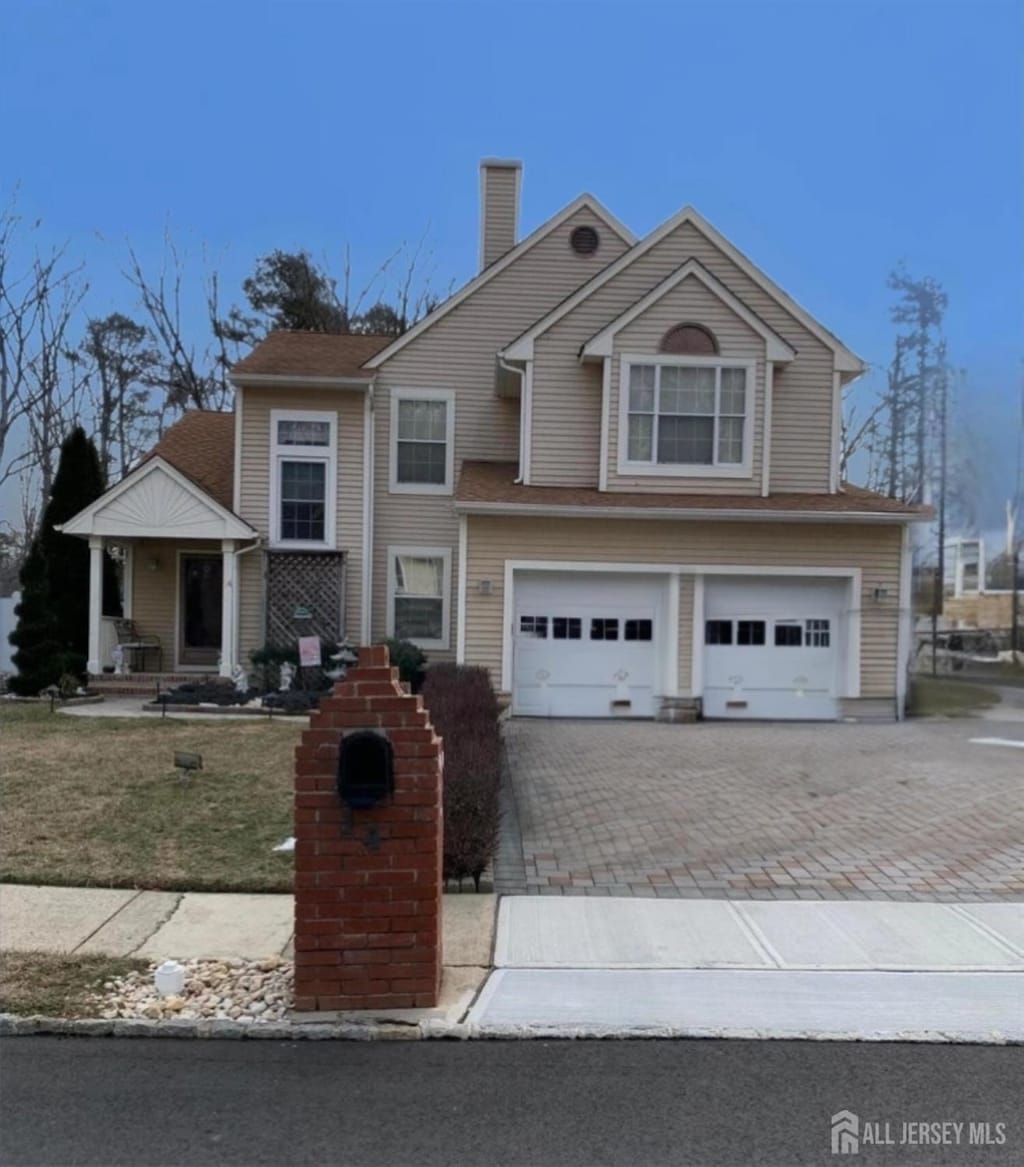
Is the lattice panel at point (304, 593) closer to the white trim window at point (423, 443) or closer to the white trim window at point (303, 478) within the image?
the white trim window at point (303, 478)

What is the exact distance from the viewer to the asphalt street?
10.3 feet

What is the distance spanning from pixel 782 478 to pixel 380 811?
1244cm

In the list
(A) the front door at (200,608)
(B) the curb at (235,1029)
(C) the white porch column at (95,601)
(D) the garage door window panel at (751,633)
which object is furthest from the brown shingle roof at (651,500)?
(B) the curb at (235,1029)

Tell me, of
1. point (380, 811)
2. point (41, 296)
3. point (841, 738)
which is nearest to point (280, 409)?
point (841, 738)

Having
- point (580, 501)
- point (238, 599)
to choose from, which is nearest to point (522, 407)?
point (580, 501)

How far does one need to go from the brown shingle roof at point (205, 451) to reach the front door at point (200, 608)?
1.40 meters

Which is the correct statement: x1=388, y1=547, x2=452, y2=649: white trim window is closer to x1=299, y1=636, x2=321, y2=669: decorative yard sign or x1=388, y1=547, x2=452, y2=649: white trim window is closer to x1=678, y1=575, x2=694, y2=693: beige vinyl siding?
x1=299, y1=636, x2=321, y2=669: decorative yard sign

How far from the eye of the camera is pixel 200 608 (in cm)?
1747

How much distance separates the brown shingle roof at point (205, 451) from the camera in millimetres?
16922

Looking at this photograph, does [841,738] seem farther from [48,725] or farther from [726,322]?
[48,725]

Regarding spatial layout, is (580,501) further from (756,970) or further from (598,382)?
(756,970)

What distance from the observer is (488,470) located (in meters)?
15.8

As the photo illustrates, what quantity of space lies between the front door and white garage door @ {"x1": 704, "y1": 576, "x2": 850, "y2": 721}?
9.13 metres

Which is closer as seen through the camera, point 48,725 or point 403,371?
point 48,725
